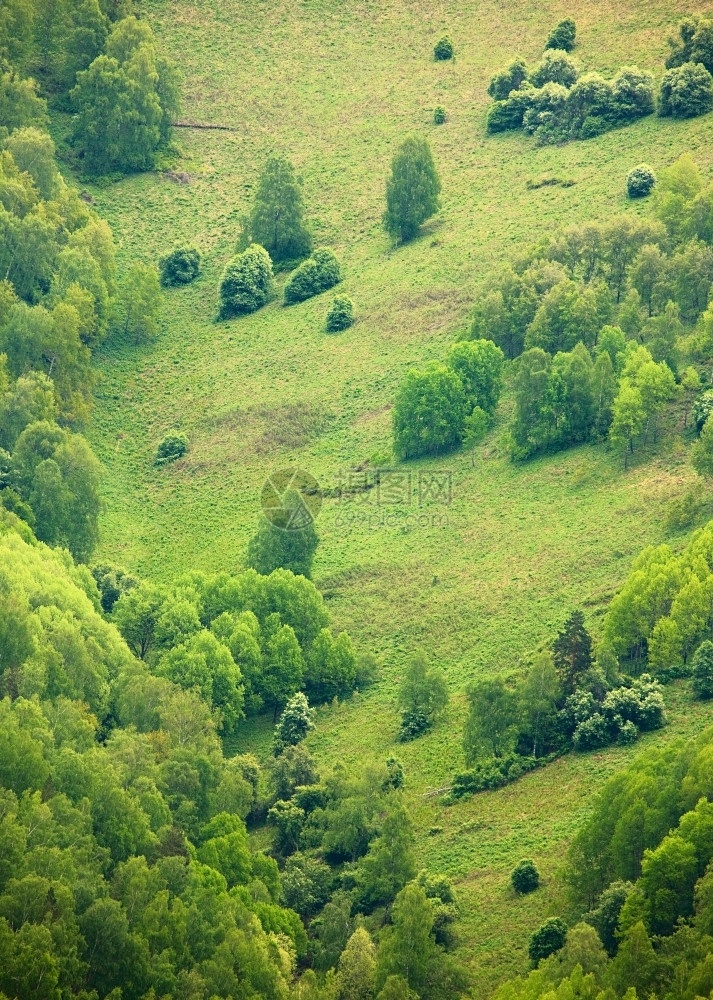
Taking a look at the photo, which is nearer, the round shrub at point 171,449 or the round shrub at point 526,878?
the round shrub at point 526,878

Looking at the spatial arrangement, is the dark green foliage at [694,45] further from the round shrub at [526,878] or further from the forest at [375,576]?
the round shrub at [526,878]

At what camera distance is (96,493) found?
506 ft

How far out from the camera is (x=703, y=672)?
122 meters

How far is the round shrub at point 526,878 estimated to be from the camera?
111625 millimetres

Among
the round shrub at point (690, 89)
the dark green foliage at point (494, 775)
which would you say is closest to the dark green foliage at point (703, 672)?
the dark green foliage at point (494, 775)

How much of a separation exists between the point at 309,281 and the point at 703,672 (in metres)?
73.8

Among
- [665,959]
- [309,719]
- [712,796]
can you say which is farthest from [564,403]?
[665,959]

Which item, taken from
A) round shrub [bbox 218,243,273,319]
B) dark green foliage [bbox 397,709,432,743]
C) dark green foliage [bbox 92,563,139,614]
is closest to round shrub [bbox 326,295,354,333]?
round shrub [bbox 218,243,273,319]

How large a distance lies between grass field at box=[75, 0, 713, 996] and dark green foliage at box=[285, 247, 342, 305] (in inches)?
83.8

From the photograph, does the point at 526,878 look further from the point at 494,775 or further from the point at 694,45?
the point at 694,45

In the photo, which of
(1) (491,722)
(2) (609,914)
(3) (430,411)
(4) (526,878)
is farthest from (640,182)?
(2) (609,914)

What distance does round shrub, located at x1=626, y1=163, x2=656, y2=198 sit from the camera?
17975 cm

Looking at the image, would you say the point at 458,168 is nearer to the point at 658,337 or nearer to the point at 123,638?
the point at 658,337

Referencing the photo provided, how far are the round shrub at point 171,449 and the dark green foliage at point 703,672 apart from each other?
59582 millimetres
